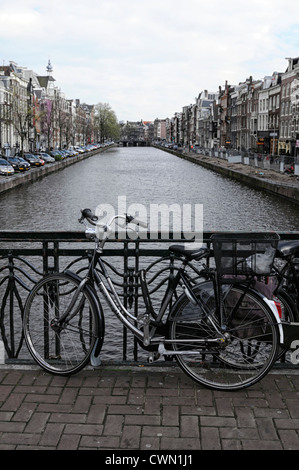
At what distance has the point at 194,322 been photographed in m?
3.92

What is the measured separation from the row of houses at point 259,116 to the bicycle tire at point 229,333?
4340cm

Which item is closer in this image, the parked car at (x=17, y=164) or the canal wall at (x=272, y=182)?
the canal wall at (x=272, y=182)

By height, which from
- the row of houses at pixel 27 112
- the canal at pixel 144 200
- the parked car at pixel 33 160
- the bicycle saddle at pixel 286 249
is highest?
the row of houses at pixel 27 112

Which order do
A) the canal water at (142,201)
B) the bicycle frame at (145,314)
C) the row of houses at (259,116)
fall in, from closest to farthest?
1. the bicycle frame at (145,314)
2. the canal water at (142,201)
3. the row of houses at (259,116)

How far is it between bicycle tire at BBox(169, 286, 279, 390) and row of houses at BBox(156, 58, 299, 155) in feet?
142

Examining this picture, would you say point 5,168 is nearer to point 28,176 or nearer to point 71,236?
point 28,176

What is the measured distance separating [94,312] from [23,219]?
59.9ft

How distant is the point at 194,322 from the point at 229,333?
273mm

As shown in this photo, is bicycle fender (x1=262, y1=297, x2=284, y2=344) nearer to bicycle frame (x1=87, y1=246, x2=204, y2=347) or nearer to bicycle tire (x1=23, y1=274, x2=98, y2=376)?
bicycle frame (x1=87, y1=246, x2=204, y2=347)

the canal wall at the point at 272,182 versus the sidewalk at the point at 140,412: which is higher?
the canal wall at the point at 272,182

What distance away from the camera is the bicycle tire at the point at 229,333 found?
3811 millimetres

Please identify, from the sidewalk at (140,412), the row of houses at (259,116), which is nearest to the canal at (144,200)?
the row of houses at (259,116)

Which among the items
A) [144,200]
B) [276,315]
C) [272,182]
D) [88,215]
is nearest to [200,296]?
[276,315]

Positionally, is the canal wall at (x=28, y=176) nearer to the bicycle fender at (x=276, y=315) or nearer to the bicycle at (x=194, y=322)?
the bicycle at (x=194, y=322)
